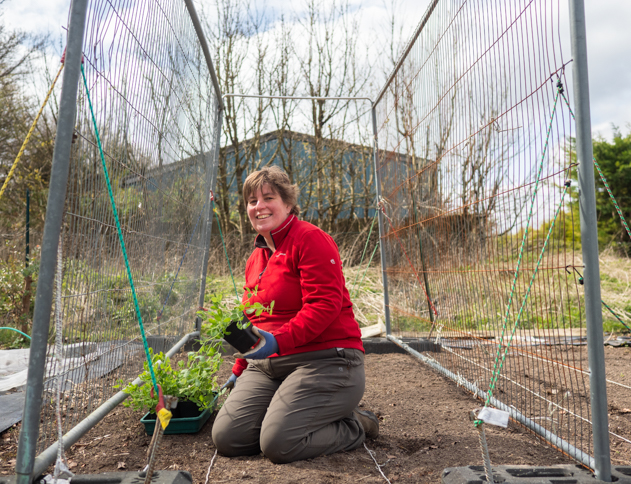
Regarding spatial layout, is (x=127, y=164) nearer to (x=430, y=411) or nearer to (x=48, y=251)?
(x=48, y=251)

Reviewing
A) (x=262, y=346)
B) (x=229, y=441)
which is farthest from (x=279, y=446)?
(x=262, y=346)

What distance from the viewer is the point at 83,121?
1.64 meters

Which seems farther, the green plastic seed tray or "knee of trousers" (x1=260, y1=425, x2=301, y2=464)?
the green plastic seed tray

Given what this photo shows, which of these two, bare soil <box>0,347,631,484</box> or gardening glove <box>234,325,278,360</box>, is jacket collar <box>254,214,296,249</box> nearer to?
gardening glove <box>234,325,278,360</box>

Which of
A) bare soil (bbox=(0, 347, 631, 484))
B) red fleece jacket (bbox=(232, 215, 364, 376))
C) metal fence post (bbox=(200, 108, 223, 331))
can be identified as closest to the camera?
bare soil (bbox=(0, 347, 631, 484))

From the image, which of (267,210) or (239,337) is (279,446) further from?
(267,210)

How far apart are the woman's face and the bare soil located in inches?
41.5

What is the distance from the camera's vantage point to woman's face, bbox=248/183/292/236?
2287 mm

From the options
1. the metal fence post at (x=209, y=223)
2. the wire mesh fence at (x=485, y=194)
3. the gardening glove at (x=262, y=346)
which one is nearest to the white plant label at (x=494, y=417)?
the wire mesh fence at (x=485, y=194)

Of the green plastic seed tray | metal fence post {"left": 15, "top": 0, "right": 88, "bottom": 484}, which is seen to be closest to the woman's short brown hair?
metal fence post {"left": 15, "top": 0, "right": 88, "bottom": 484}

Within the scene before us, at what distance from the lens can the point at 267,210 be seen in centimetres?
229

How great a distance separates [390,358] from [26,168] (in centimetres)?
874

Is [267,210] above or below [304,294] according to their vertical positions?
above

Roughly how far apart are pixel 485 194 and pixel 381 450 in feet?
4.45
